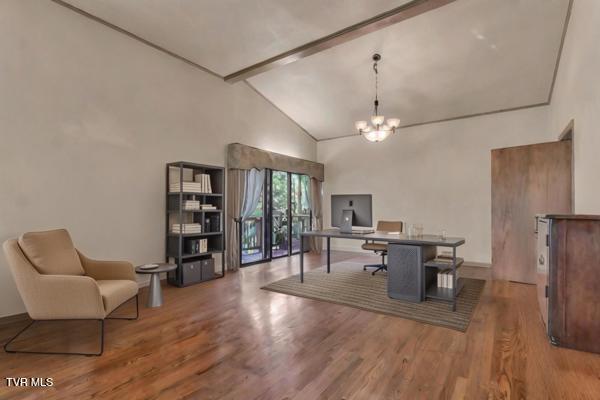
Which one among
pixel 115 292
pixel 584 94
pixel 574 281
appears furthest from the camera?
pixel 584 94

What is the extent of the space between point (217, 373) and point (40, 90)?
3.38 metres

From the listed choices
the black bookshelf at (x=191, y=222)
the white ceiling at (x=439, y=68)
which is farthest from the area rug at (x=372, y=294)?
the white ceiling at (x=439, y=68)

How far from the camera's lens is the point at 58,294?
2322 millimetres

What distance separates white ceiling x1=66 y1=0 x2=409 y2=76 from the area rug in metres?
3.29

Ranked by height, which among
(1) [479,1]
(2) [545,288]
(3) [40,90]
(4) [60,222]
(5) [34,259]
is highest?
(1) [479,1]

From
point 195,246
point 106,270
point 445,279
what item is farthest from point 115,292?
point 445,279

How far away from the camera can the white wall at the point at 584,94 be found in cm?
250

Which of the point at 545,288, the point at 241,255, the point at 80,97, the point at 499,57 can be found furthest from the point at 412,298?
the point at 80,97

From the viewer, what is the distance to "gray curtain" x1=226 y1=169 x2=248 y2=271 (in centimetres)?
508

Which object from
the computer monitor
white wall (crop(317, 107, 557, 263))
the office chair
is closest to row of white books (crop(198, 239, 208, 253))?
the computer monitor

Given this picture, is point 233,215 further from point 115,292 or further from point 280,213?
point 115,292

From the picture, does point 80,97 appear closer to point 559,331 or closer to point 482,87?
point 559,331

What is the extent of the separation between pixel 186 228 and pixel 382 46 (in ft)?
12.4

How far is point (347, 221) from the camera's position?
4.18 metres
